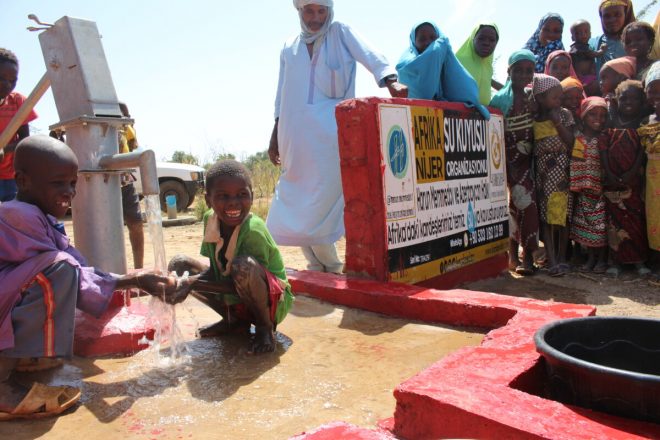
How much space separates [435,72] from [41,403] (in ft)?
10.9

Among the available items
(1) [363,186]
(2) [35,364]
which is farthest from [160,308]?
(1) [363,186]

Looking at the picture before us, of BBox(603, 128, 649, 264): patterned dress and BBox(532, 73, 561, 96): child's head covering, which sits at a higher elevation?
BBox(532, 73, 561, 96): child's head covering

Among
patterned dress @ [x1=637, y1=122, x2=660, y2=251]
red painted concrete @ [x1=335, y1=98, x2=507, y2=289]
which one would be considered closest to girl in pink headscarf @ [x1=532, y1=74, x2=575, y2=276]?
patterned dress @ [x1=637, y1=122, x2=660, y2=251]

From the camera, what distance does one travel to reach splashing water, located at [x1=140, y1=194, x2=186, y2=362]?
2.52 metres

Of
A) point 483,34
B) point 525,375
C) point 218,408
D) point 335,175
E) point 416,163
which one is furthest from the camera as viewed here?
point 483,34

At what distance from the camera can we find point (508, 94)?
188 inches

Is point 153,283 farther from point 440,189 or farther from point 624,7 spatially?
point 624,7

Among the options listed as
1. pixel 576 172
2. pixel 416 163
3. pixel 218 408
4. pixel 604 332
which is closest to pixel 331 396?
pixel 218 408

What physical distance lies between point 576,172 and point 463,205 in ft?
3.68

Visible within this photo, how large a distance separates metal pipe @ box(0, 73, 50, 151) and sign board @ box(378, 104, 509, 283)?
Result: 178cm

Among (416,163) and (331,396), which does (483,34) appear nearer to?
(416,163)

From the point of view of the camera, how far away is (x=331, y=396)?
2.04 meters

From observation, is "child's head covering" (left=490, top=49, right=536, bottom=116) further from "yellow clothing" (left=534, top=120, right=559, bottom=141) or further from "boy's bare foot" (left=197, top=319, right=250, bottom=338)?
"boy's bare foot" (left=197, top=319, right=250, bottom=338)

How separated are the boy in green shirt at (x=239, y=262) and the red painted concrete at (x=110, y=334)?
1.00ft
